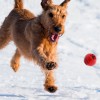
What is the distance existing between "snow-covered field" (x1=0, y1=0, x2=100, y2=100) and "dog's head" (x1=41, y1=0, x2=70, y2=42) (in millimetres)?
1494

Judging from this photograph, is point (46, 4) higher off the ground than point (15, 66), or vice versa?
point (46, 4)

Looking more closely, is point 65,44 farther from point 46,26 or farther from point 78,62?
point 46,26

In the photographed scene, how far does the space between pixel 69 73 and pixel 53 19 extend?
285 cm

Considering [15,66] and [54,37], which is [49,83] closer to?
[54,37]

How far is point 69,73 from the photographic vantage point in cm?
A: 932

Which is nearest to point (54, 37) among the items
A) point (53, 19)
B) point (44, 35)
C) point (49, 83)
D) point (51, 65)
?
point (44, 35)

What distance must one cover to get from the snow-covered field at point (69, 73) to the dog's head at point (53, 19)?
1.49m

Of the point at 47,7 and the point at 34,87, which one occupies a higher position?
the point at 47,7

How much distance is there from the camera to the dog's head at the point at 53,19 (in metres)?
6.56

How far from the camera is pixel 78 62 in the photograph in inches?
401

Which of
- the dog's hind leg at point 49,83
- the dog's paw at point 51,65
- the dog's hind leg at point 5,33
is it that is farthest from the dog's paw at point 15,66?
the dog's paw at point 51,65

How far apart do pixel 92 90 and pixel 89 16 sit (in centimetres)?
580

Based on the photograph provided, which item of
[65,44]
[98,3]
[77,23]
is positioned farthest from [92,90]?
[98,3]

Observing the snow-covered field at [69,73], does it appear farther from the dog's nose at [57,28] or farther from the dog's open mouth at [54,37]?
the dog's nose at [57,28]
